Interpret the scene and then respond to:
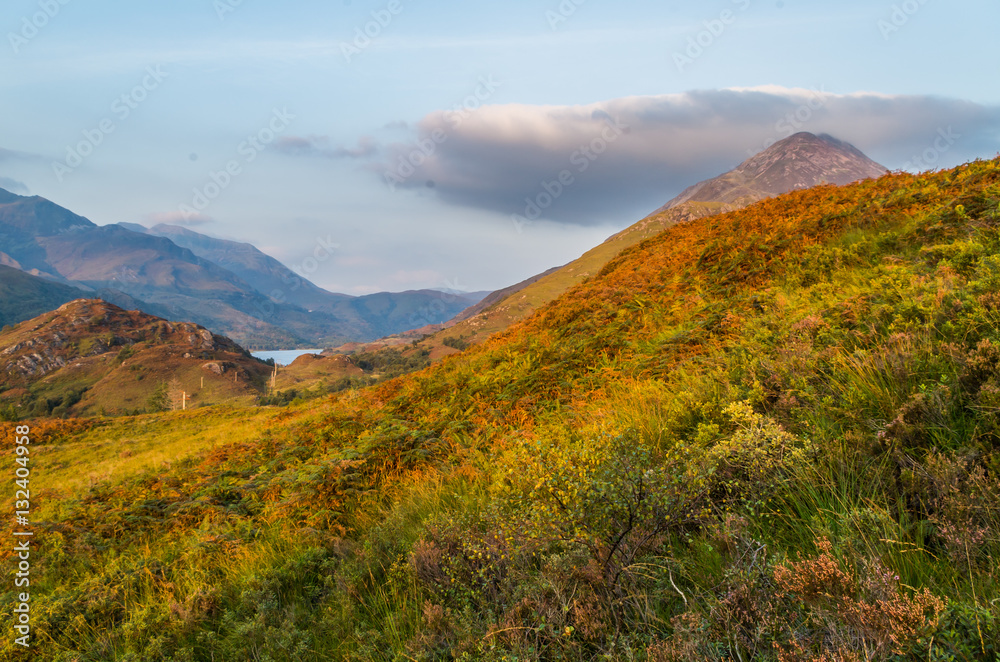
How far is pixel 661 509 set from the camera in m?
3.01

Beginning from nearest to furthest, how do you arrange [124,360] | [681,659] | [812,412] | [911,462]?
[681,659] < [911,462] < [812,412] < [124,360]

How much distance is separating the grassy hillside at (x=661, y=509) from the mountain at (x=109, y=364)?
12248 cm

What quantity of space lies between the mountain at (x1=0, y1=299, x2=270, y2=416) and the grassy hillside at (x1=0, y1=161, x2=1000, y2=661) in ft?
402

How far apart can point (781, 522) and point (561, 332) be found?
27.7 ft

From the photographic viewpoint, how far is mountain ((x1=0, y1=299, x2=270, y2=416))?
411 feet

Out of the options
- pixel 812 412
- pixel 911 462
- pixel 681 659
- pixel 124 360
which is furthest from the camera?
pixel 124 360

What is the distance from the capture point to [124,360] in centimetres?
15125

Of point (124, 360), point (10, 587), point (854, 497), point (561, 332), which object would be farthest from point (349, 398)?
point (124, 360)

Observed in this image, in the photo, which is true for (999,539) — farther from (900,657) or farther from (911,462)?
(900,657)

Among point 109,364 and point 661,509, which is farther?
point 109,364

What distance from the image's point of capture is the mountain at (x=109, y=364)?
125 meters

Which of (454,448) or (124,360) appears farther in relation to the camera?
(124,360)

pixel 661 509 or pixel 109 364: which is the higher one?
pixel 109 364

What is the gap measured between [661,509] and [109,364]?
200 metres
